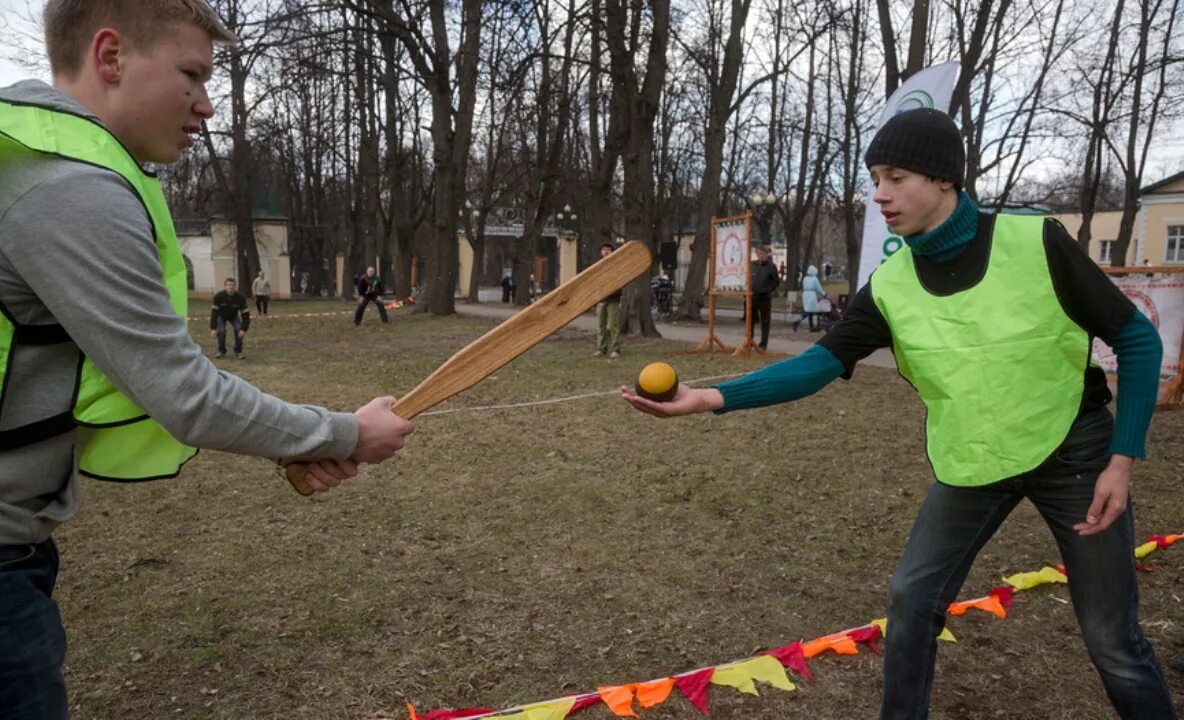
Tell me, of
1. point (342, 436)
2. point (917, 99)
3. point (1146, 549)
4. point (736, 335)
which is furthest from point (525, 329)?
point (736, 335)

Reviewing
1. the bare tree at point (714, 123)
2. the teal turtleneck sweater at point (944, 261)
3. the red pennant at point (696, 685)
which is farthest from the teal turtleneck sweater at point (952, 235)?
the bare tree at point (714, 123)

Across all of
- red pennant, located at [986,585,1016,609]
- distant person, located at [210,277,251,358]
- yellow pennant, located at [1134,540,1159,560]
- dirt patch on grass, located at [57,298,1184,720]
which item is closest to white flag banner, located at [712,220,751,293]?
dirt patch on grass, located at [57,298,1184,720]

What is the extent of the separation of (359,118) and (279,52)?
1655 cm

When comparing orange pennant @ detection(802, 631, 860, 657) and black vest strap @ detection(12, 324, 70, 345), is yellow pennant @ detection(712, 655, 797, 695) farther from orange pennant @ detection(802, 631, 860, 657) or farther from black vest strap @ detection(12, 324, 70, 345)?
black vest strap @ detection(12, 324, 70, 345)

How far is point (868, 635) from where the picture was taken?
11.4 feet

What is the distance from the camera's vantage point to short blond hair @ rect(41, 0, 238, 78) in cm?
145

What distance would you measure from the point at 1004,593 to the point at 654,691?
197 cm

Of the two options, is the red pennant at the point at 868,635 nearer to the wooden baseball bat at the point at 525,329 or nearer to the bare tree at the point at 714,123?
the wooden baseball bat at the point at 525,329

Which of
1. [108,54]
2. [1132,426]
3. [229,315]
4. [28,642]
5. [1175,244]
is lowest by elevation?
[229,315]

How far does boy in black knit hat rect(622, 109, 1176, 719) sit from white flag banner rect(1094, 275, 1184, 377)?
7802mm

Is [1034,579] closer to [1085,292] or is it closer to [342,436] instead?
[1085,292]

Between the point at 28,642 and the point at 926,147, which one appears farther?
the point at 926,147

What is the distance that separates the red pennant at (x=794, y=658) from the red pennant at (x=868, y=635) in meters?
0.28

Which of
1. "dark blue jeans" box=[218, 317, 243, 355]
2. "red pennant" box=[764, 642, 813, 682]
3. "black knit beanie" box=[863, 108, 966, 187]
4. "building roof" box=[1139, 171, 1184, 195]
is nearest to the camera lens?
"black knit beanie" box=[863, 108, 966, 187]
